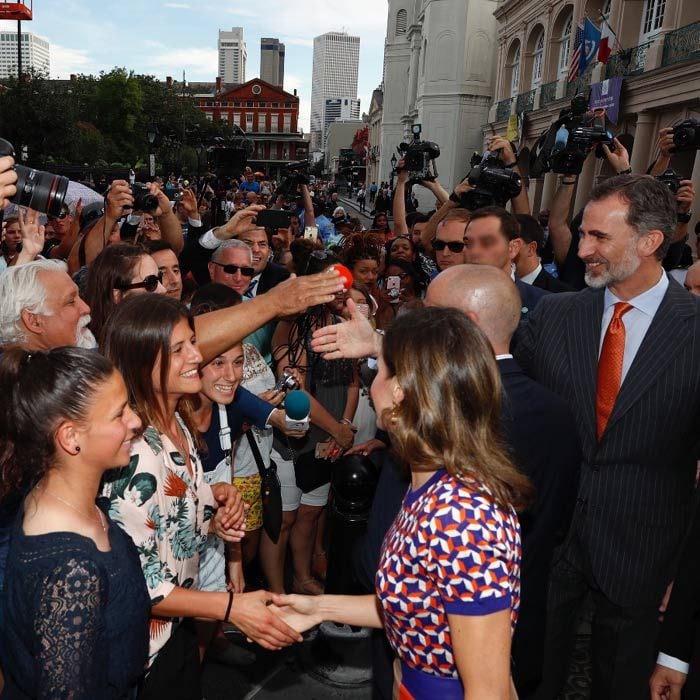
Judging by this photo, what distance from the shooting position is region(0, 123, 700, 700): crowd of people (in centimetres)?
163

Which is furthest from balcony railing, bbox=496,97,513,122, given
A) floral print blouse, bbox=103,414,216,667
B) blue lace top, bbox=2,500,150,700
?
blue lace top, bbox=2,500,150,700

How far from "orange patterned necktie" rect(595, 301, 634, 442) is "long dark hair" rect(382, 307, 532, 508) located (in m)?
1.10

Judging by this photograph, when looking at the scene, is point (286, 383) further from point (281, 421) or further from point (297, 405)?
point (297, 405)

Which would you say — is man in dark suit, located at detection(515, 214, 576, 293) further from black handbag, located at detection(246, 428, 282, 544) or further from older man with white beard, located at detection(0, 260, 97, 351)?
older man with white beard, located at detection(0, 260, 97, 351)

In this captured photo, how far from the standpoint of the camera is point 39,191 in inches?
134

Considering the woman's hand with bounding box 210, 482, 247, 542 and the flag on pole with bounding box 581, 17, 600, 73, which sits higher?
the flag on pole with bounding box 581, 17, 600, 73

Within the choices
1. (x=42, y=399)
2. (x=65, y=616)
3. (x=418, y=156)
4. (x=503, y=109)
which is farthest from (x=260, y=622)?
(x=503, y=109)

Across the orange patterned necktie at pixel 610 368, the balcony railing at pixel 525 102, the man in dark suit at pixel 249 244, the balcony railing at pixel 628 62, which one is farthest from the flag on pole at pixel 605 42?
the orange patterned necktie at pixel 610 368

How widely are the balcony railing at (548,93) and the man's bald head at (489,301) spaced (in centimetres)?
2637

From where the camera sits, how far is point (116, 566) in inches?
68.6

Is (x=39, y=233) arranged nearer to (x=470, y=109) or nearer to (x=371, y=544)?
(x=371, y=544)

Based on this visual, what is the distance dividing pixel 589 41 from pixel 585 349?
17959mm

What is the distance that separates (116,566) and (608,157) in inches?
172

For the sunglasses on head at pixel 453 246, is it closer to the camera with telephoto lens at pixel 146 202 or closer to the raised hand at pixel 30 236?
the camera with telephoto lens at pixel 146 202
